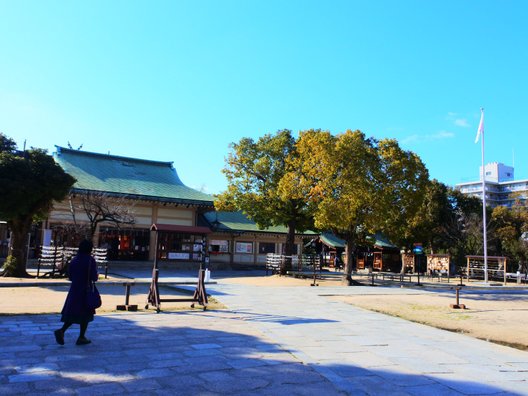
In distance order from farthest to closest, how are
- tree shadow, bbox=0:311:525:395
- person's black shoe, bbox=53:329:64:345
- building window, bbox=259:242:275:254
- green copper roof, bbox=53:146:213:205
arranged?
1. building window, bbox=259:242:275:254
2. green copper roof, bbox=53:146:213:205
3. person's black shoe, bbox=53:329:64:345
4. tree shadow, bbox=0:311:525:395

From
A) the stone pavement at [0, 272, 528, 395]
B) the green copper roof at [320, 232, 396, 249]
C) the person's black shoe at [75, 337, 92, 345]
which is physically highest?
the green copper roof at [320, 232, 396, 249]

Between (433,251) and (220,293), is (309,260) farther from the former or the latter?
(220,293)

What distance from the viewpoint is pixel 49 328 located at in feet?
24.3

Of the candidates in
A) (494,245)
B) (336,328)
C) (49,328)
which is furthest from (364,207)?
(494,245)

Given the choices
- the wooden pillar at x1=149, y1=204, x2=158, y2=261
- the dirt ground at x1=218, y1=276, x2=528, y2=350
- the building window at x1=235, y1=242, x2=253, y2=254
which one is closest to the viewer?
the dirt ground at x1=218, y1=276, x2=528, y2=350

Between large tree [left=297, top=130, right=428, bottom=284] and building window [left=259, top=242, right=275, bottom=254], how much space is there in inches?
476

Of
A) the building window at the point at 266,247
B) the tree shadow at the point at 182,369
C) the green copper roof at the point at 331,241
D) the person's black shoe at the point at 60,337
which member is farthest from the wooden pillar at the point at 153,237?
the person's black shoe at the point at 60,337

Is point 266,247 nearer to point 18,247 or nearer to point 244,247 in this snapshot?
point 244,247

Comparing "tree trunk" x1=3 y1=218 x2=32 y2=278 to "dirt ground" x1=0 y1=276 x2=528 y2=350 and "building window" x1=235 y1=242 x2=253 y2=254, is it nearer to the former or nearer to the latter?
"dirt ground" x1=0 y1=276 x2=528 y2=350

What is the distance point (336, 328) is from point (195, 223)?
828 inches

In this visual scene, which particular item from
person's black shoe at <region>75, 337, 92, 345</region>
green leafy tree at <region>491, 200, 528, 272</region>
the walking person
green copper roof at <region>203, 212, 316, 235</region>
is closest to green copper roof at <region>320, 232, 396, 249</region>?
green copper roof at <region>203, 212, 316, 235</region>

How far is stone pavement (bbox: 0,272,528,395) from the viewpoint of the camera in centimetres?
461

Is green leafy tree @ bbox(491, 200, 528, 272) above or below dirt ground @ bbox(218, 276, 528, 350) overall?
above

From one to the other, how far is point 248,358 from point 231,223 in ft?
82.7
